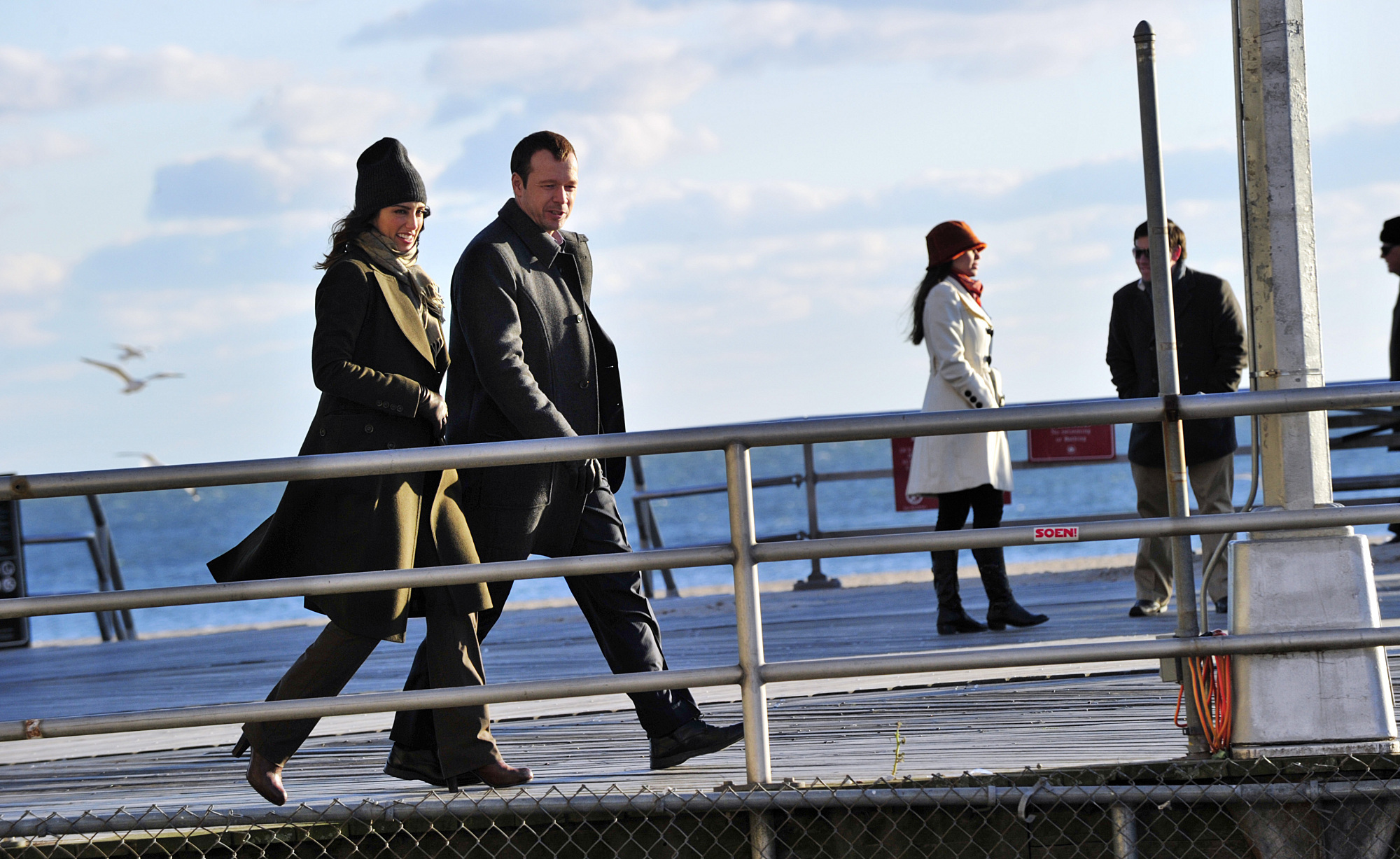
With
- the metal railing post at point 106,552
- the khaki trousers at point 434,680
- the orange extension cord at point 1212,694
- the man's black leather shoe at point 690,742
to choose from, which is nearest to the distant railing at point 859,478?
the metal railing post at point 106,552

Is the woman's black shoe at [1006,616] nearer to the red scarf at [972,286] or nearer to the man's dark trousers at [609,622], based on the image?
the red scarf at [972,286]

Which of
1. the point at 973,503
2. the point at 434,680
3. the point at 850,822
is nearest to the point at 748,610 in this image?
the point at 850,822

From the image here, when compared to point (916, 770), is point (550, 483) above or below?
above

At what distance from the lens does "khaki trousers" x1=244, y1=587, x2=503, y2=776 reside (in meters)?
4.46

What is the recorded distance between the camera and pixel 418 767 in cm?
462

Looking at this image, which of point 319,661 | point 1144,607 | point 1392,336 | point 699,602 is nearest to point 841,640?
point 1144,607

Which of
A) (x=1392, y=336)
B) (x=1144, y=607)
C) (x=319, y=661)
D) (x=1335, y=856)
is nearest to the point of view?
(x=1335, y=856)

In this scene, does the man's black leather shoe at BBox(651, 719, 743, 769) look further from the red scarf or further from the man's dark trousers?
the red scarf

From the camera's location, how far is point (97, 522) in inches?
481

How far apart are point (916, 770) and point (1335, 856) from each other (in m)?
1.13

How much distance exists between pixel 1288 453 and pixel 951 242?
11.4ft

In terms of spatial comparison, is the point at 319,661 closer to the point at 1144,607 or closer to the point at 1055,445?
the point at 1144,607

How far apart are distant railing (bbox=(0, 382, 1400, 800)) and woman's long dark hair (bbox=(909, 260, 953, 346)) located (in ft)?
12.0

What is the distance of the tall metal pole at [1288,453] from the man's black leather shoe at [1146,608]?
12.3 ft
